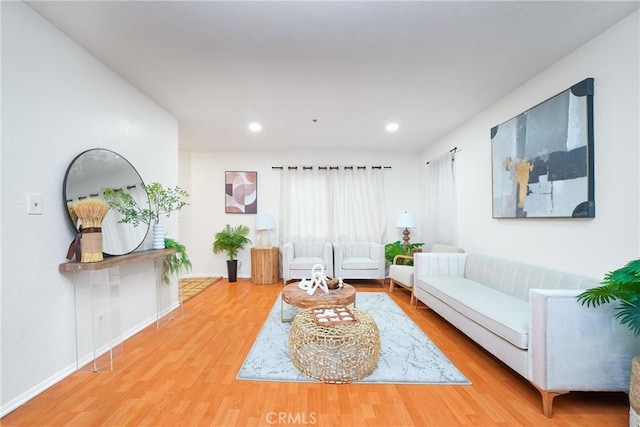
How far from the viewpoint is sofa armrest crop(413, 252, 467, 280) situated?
11.6ft

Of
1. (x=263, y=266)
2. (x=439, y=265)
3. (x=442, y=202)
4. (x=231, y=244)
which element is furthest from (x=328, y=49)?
(x=231, y=244)

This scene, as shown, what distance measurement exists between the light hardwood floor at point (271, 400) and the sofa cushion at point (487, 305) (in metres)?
0.38

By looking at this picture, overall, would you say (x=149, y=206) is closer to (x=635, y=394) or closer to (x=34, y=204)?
(x=34, y=204)

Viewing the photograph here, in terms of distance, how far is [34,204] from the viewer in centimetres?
189

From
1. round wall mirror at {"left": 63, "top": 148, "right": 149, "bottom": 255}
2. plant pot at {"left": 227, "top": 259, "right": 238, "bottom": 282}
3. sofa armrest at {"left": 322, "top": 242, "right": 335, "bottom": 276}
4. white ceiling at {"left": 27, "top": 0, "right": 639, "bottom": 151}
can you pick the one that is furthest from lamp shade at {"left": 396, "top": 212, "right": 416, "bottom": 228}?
round wall mirror at {"left": 63, "top": 148, "right": 149, "bottom": 255}

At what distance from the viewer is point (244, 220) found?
18.4 ft

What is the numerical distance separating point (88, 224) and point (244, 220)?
11.4 ft

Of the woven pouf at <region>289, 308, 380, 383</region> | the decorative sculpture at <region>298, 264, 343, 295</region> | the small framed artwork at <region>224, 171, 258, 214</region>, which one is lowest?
the woven pouf at <region>289, 308, 380, 383</region>

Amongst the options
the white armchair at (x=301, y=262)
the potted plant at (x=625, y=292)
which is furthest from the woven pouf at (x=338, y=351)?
the white armchair at (x=301, y=262)

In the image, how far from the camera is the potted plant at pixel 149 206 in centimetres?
258

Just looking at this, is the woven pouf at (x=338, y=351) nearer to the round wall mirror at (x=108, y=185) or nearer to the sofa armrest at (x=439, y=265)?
the sofa armrest at (x=439, y=265)

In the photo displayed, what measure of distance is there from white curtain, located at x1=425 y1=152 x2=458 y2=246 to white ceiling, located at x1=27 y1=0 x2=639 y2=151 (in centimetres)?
111

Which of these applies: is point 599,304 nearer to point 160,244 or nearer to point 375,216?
point 160,244

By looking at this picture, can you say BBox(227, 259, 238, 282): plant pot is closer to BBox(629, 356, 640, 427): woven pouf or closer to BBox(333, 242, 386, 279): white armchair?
BBox(333, 242, 386, 279): white armchair
